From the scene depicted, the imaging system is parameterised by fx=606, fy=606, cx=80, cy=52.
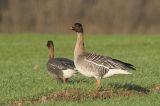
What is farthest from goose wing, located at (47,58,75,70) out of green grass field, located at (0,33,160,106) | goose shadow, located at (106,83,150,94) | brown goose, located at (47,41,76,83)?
goose shadow, located at (106,83,150,94)

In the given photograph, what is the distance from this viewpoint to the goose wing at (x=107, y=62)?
45.0ft

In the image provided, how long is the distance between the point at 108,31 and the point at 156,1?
17.7ft

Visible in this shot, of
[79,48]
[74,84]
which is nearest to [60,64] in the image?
[74,84]

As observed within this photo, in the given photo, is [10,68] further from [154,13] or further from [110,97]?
[154,13]

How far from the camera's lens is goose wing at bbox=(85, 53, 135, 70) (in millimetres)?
13719

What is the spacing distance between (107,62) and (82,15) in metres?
36.8

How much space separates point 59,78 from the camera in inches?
653

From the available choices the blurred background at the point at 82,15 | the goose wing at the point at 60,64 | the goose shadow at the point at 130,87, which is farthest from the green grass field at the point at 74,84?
the blurred background at the point at 82,15

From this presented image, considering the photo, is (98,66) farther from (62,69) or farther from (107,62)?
(62,69)

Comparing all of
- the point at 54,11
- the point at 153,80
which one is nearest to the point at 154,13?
the point at 54,11

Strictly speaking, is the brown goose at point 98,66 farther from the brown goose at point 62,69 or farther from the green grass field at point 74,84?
the brown goose at point 62,69

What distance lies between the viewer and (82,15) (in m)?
50.7

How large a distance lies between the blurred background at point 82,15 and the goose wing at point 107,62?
111ft

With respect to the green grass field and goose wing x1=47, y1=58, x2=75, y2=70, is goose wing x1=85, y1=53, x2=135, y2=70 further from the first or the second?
goose wing x1=47, y1=58, x2=75, y2=70
